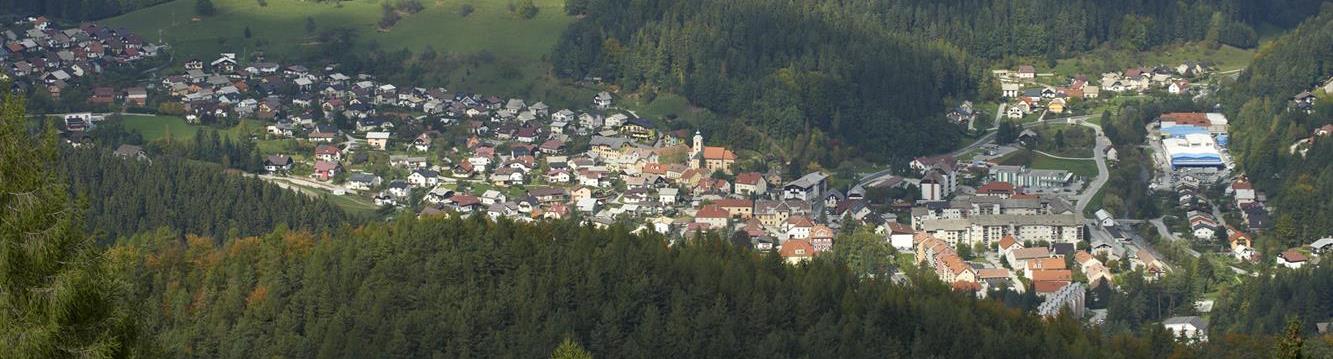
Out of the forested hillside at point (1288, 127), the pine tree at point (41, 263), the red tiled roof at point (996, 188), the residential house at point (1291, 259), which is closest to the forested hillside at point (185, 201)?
the red tiled roof at point (996, 188)

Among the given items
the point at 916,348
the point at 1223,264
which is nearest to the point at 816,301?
the point at 916,348

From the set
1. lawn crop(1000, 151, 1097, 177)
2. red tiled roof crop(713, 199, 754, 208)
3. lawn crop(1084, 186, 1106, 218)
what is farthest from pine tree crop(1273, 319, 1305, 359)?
lawn crop(1000, 151, 1097, 177)

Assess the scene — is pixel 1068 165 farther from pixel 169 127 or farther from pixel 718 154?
pixel 169 127

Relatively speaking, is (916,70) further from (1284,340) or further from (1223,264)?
(1284,340)

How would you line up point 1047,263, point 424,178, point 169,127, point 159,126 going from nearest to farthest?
point 1047,263
point 424,178
point 169,127
point 159,126

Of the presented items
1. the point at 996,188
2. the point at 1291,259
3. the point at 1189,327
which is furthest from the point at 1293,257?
the point at 996,188
